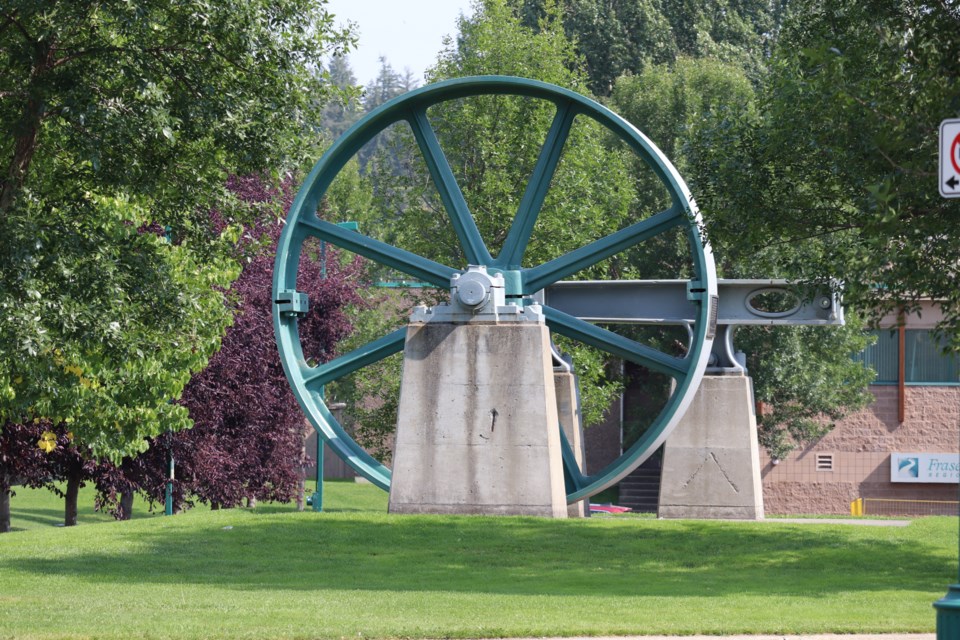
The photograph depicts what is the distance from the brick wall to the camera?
43344mm

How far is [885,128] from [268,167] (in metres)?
5.35

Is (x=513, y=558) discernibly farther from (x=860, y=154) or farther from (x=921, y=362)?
(x=921, y=362)

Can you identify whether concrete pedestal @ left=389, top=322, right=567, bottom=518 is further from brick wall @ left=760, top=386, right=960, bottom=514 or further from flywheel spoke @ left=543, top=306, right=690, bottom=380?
brick wall @ left=760, top=386, right=960, bottom=514

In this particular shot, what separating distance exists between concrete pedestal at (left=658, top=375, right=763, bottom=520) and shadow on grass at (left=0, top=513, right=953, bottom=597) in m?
3.05

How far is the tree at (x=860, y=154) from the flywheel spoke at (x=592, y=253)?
3184 millimetres

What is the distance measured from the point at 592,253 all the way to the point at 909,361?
24.2 meters

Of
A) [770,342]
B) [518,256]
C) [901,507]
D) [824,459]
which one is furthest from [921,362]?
[518,256]

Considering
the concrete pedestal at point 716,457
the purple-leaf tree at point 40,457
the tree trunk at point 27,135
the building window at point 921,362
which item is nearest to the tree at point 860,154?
the concrete pedestal at point 716,457

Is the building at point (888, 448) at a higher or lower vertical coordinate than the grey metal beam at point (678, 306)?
lower

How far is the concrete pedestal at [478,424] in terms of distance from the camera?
19688 mm

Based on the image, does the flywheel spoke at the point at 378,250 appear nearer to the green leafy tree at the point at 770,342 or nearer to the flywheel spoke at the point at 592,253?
the flywheel spoke at the point at 592,253

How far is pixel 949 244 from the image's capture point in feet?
44.7

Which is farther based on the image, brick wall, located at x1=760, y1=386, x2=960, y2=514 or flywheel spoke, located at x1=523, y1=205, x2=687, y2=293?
brick wall, located at x1=760, y1=386, x2=960, y2=514

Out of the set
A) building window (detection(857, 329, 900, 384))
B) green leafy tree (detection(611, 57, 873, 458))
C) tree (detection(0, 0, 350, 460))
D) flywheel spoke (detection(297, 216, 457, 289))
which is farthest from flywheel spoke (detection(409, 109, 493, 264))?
building window (detection(857, 329, 900, 384))
